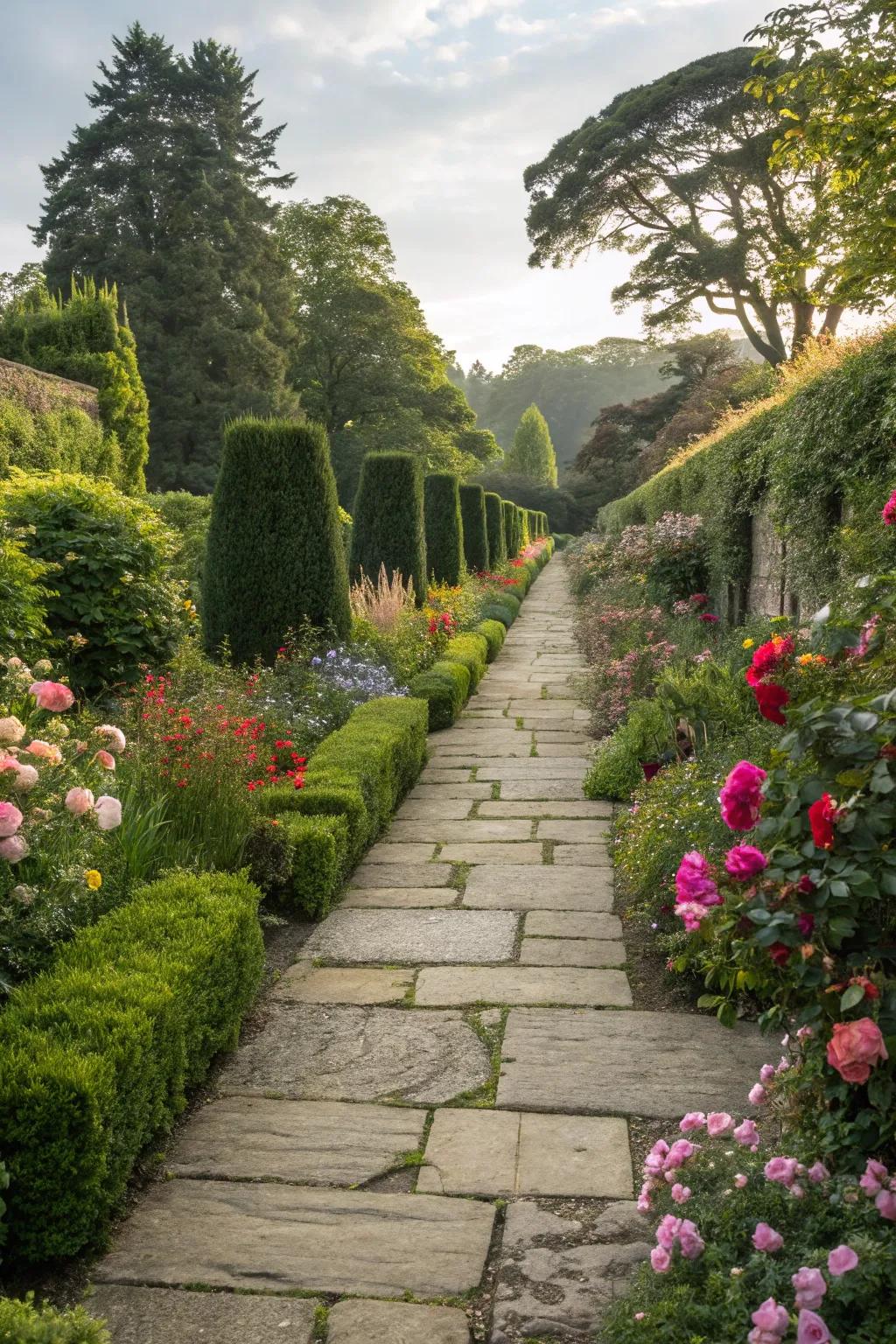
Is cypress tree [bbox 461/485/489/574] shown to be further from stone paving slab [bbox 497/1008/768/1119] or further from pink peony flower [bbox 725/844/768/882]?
pink peony flower [bbox 725/844/768/882]

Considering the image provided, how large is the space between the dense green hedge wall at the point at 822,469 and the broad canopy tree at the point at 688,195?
10.7 meters

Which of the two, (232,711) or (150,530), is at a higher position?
(150,530)

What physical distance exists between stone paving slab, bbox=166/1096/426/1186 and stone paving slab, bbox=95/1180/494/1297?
0.21ft

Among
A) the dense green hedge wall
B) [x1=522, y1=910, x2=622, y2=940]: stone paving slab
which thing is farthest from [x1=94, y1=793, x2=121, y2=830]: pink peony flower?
the dense green hedge wall

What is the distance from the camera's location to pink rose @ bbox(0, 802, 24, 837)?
232 centimetres

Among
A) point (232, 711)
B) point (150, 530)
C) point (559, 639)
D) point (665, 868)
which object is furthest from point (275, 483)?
point (559, 639)

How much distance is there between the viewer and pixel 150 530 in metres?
7.35

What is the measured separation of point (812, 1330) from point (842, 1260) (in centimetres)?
11

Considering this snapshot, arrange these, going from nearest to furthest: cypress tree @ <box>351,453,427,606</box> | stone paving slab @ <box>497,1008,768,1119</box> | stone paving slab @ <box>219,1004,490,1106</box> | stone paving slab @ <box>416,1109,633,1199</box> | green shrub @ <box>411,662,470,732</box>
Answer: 1. stone paving slab @ <box>416,1109,633,1199</box>
2. stone paving slab @ <box>497,1008,768,1119</box>
3. stone paving slab @ <box>219,1004,490,1106</box>
4. green shrub @ <box>411,662,470,732</box>
5. cypress tree @ <box>351,453,427,606</box>

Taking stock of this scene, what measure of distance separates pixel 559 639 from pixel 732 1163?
37.7 feet

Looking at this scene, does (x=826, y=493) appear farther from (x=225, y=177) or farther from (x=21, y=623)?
(x=225, y=177)

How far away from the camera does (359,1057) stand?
9.66ft

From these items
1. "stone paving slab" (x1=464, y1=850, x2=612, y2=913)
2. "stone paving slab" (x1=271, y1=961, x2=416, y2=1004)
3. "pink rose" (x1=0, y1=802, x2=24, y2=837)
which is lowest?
"stone paving slab" (x1=464, y1=850, x2=612, y2=913)

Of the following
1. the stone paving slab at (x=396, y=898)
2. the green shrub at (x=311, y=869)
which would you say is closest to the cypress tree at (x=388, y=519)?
the stone paving slab at (x=396, y=898)
